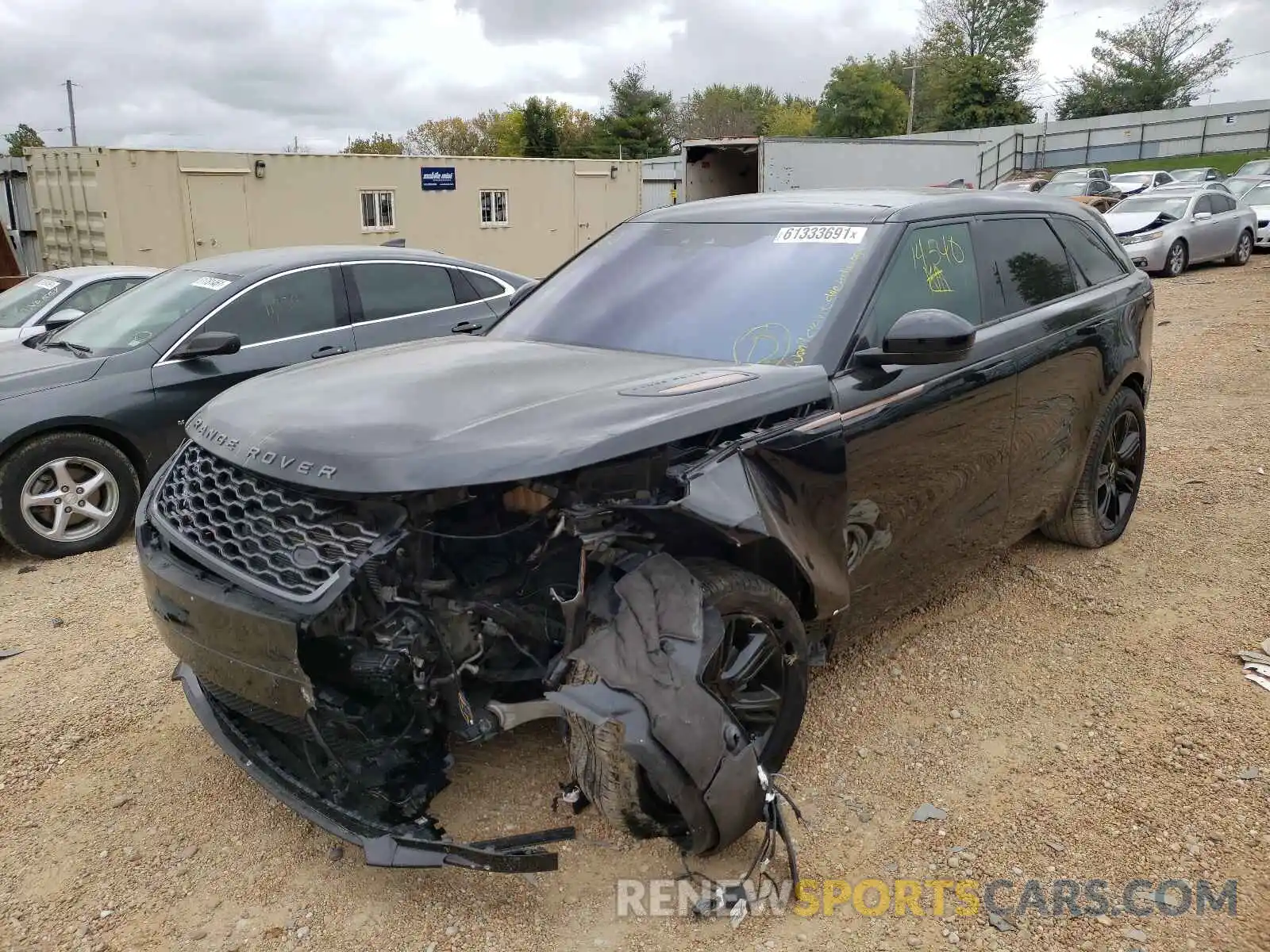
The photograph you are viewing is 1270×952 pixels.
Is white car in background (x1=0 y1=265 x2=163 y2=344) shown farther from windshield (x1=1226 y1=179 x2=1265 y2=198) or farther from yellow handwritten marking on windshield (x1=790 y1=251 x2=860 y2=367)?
windshield (x1=1226 y1=179 x2=1265 y2=198)

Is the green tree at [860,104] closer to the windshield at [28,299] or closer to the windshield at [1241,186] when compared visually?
the windshield at [1241,186]

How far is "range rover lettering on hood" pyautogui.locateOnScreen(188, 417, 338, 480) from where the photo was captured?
246 centimetres

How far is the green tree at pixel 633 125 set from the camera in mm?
53062

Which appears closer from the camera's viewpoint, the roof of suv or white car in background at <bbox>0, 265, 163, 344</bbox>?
the roof of suv

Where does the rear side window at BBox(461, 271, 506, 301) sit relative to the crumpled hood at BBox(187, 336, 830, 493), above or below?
above

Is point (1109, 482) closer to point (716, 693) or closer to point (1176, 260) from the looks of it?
point (716, 693)

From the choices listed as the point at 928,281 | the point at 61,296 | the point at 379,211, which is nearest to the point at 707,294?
the point at 928,281

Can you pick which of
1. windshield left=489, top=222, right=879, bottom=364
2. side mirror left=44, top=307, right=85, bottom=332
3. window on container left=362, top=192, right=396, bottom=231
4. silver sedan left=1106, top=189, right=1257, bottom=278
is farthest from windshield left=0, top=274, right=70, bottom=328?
silver sedan left=1106, top=189, right=1257, bottom=278

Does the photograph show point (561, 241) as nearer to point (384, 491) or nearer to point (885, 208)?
point (885, 208)

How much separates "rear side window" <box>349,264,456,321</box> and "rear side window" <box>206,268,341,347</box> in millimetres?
213

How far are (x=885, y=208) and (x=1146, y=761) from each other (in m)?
2.10

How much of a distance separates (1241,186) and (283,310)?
2571 centimetres

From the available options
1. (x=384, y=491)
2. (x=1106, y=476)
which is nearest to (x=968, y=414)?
(x=1106, y=476)

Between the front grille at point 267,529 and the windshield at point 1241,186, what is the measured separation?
24252mm
